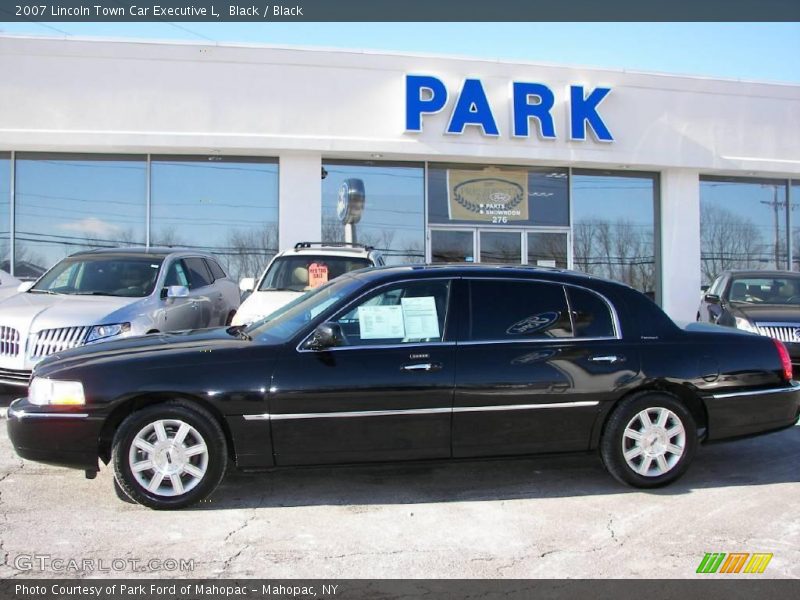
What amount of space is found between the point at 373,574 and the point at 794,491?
3.28m

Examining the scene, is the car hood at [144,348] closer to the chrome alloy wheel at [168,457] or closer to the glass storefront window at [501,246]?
the chrome alloy wheel at [168,457]

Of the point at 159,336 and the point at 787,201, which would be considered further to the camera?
the point at 787,201

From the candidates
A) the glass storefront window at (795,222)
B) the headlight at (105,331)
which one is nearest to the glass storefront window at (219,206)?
the headlight at (105,331)

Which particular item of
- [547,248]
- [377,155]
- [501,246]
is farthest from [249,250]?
[547,248]

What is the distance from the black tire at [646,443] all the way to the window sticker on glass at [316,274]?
5024 mm

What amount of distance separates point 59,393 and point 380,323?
2.10 meters

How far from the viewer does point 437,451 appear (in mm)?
4629

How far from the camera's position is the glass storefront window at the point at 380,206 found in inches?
539

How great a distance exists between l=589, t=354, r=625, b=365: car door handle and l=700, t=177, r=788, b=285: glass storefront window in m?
11.7

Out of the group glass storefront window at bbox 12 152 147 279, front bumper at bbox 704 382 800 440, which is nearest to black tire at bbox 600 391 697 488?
front bumper at bbox 704 382 800 440

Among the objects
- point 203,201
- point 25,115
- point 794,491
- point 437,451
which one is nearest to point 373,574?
point 437,451

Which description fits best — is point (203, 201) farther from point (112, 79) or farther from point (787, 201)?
point (787, 201)
